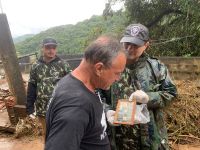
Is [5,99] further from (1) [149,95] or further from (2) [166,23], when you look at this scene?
(2) [166,23]

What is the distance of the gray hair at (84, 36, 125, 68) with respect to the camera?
170 cm

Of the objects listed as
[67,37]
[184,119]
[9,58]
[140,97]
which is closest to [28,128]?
[9,58]

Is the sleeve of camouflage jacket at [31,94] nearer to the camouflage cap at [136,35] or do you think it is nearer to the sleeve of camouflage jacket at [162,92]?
the camouflage cap at [136,35]

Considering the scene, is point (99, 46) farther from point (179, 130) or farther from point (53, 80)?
point (179, 130)

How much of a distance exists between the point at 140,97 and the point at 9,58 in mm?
3869

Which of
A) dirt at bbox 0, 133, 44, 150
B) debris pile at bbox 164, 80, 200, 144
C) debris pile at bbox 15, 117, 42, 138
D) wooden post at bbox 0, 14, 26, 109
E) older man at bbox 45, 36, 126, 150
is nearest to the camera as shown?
older man at bbox 45, 36, 126, 150

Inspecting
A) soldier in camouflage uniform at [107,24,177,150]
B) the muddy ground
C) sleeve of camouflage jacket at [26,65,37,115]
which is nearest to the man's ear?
soldier in camouflage uniform at [107,24,177,150]

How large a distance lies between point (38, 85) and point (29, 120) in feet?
6.01

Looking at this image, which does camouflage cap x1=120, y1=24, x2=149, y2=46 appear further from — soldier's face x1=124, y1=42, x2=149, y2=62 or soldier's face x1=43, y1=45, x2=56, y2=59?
soldier's face x1=43, y1=45, x2=56, y2=59

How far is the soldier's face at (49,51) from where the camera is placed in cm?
443

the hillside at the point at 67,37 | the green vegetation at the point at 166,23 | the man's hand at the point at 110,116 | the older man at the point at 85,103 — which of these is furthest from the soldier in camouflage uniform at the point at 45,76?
the hillside at the point at 67,37

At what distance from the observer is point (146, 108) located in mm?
2588

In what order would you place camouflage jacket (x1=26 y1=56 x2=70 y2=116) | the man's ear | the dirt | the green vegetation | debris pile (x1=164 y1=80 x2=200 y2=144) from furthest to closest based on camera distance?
the green vegetation < the dirt < debris pile (x1=164 y1=80 x2=200 y2=144) < camouflage jacket (x1=26 y1=56 x2=70 y2=116) < the man's ear

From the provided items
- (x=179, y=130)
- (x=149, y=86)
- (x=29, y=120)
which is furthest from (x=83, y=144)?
(x=29, y=120)
